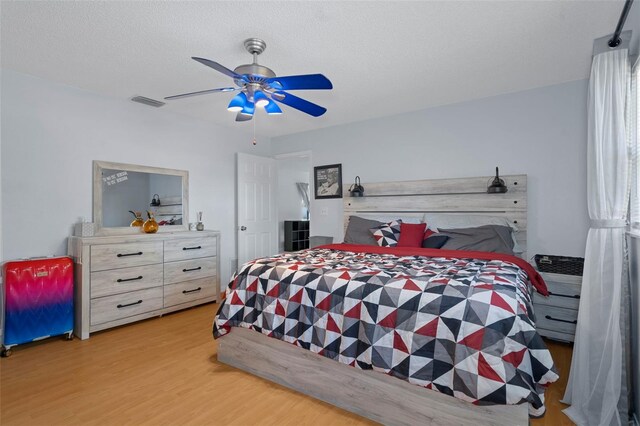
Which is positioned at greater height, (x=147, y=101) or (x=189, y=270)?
(x=147, y=101)

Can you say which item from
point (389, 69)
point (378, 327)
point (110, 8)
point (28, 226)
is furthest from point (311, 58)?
point (28, 226)

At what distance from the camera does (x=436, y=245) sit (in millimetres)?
3125

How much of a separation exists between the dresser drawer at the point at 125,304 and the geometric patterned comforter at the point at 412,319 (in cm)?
143

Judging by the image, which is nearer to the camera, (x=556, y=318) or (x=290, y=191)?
(x=556, y=318)

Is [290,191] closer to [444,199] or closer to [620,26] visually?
[444,199]

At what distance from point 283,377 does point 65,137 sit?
3053 millimetres

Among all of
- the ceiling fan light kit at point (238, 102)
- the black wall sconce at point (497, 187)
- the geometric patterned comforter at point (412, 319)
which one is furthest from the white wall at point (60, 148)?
the black wall sconce at point (497, 187)

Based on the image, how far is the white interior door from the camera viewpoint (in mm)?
4652

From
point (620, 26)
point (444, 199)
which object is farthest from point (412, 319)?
point (444, 199)

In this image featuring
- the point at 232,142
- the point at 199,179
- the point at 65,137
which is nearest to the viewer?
the point at 65,137

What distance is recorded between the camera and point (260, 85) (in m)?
2.17

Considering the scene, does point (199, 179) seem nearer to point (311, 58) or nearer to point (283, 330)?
point (311, 58)

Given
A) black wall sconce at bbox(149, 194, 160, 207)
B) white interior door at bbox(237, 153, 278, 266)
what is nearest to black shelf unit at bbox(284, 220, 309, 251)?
white interior door at bbox(237, 153, 278, 266)

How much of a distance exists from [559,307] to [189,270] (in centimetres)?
377
